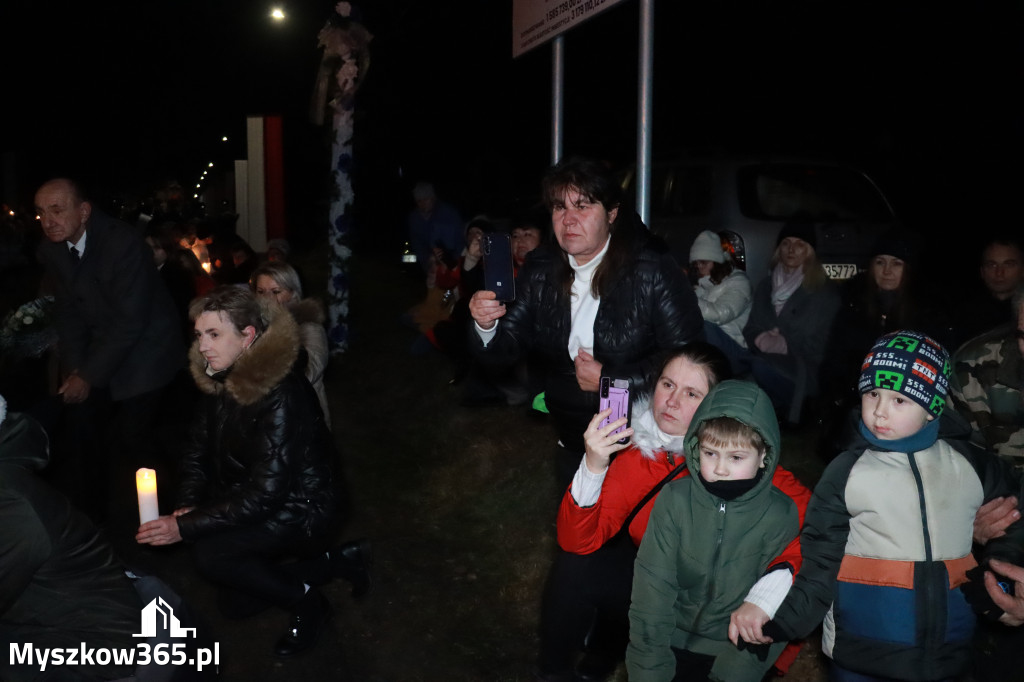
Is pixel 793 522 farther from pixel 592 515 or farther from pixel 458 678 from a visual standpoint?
pixel 458 678

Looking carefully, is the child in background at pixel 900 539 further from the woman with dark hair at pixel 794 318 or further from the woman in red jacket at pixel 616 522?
the woman with dark hair at pixel 794 318

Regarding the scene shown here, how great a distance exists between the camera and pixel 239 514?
15.5ft

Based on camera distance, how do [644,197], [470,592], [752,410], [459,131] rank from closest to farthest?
[752,410]
[644,197]
[470,592]
[459,131]

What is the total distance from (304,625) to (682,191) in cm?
600

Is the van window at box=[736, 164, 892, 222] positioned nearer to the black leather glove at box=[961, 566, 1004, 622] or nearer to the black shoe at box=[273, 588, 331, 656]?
the black shoe at box=[273, 588, 331, 656]

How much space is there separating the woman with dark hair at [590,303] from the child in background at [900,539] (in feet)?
3.27

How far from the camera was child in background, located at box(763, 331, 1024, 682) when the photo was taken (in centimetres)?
320

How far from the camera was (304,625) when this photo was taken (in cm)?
510

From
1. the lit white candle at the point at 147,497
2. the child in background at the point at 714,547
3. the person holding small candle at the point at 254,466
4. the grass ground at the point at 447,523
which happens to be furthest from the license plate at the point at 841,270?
the lit white candle at the point at 147,497

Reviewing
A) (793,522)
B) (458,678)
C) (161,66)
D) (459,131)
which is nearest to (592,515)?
(793,522)

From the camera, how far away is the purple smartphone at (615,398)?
3.60 metres

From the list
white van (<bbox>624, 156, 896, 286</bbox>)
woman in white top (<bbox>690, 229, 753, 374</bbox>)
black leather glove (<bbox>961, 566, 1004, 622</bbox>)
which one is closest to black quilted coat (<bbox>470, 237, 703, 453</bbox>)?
black leather glove (<bbox>961, 566, 1004, 622</bbox>)

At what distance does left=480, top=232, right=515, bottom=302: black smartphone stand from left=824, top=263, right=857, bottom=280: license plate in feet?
17.8

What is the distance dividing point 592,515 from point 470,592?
236cm
